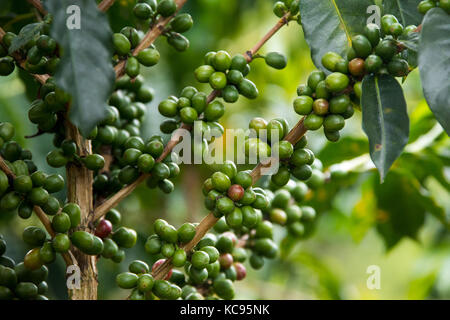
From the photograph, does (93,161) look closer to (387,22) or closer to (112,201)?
(112,201)

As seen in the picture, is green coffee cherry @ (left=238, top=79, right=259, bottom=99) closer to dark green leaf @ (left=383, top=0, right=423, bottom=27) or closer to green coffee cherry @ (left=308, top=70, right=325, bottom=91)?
green coffee cherry @ (left=308, top=70, right=325, bottom=91)

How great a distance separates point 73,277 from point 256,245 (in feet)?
1.27

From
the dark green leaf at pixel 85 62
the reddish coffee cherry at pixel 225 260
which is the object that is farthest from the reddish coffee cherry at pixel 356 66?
the reddish coffee cherry at pixel 225 260

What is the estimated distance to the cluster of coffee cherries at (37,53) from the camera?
0.71 meters

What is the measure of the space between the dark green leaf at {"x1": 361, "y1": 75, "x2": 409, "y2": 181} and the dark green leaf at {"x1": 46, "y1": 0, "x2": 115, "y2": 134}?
0.32 m

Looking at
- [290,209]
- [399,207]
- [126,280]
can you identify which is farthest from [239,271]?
[399,207]

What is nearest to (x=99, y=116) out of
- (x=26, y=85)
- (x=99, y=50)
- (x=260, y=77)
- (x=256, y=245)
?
(x=99, y=50)

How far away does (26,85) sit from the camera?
46.8 inches

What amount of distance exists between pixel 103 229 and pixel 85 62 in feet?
1.14

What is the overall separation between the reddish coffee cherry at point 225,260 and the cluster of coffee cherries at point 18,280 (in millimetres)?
308

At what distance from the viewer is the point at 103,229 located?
2.83 ft

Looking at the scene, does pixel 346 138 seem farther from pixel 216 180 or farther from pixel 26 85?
pixel 26 85

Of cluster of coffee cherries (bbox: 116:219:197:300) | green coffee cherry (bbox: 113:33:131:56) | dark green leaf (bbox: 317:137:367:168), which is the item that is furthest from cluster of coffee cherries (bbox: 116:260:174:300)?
dark green leaf (bbox: 317:137:367:168)

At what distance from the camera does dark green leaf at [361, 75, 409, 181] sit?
0.63 m
